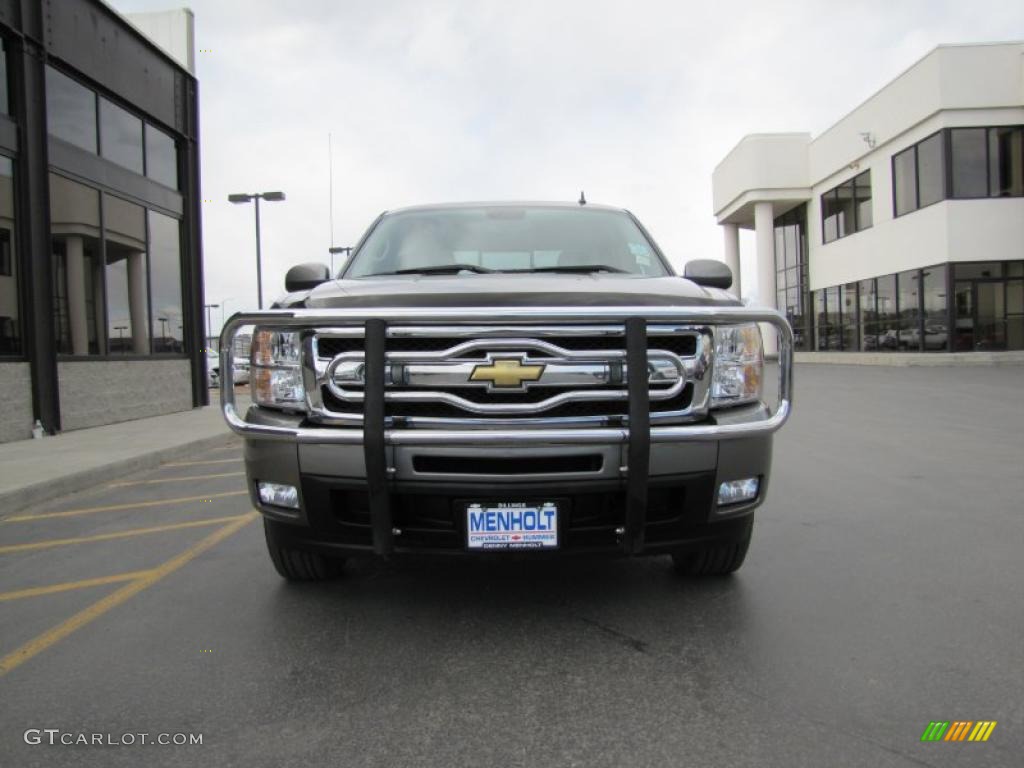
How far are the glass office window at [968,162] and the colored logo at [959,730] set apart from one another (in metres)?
24.1

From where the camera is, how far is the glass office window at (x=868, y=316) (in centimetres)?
2709

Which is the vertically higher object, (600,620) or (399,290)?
(399,290)

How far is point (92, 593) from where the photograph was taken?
12.4 feet

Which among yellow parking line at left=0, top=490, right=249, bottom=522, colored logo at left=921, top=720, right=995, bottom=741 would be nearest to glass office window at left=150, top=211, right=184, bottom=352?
yellow parking line at left=0, top=490, right=249, bottom=522

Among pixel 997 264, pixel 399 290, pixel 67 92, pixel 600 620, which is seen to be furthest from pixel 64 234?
pixel 997 264

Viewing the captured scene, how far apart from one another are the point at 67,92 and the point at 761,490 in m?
11.2

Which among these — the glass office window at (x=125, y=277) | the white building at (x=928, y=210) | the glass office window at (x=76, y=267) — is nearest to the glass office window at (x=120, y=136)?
the glass office window at (x=125, y=277)

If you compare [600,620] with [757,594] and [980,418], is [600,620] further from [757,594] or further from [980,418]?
[980,418]

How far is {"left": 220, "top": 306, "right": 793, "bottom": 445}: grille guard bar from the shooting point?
276 cm

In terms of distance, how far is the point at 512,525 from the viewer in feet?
9.21

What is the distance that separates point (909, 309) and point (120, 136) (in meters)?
22.9

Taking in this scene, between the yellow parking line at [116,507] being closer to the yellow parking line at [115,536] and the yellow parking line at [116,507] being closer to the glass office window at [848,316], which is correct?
Answer: the yellow parking line at [115,536]

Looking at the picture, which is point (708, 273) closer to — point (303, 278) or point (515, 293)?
point (515, 293)

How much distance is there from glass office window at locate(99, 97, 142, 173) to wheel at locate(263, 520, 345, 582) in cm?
1008
